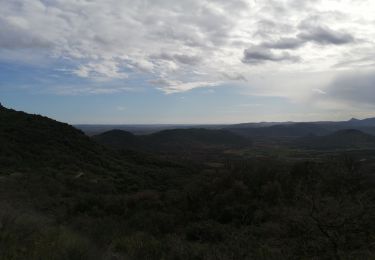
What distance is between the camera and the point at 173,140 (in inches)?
5399

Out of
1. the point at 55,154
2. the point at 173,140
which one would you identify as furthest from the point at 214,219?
the point at 173,140

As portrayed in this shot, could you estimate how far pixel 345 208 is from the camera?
7156 mm

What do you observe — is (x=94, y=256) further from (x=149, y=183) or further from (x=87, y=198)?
(x=149, y=183)

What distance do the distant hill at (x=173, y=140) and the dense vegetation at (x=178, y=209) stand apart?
217 feet

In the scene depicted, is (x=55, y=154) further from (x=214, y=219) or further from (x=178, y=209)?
(x=214, y=219)

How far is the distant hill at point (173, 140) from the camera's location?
359ft

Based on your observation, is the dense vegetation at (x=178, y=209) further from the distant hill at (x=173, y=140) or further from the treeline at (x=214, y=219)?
the distant hill at (x=173, y=140)

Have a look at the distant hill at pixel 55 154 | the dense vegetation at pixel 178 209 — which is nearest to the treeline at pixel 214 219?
the dense vegetation at pixel 178 209

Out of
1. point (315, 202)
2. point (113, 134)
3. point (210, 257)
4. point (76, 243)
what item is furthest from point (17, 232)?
point (113, 134)

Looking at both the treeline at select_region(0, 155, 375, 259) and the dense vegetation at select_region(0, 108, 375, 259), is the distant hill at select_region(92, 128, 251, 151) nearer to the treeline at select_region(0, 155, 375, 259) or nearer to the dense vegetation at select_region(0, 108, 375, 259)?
the dense vegetation at select_region(0, 108, 375, 259)

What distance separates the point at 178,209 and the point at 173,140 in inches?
4727

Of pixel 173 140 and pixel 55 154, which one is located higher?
pixel 55 154

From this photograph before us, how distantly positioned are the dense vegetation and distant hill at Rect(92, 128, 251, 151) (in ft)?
217

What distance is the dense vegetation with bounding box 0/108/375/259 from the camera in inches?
276
